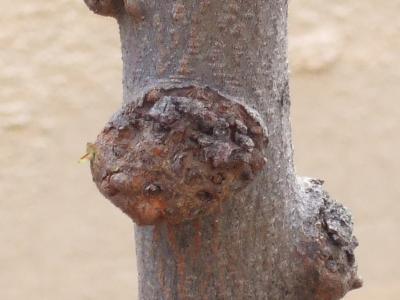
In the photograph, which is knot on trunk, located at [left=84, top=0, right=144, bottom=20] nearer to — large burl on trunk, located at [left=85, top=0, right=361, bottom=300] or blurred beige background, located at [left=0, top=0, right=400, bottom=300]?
large burl on trunk, located at [left=85, top=0, right=361, bottom=300]

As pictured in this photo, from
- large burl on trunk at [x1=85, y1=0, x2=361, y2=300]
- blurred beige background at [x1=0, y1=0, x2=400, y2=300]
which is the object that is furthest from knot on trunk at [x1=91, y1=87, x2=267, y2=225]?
blurred beige background at [x1=0, y1=0, x2=400, y2=300]

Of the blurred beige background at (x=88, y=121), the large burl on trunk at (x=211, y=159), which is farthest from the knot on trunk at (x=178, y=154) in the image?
the blurred beige background at (x=88, y=121)

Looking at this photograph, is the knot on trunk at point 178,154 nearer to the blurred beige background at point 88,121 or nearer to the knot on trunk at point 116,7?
the knot on trunk at point 116,7

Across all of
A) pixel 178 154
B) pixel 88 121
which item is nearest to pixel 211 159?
pixel 178 154

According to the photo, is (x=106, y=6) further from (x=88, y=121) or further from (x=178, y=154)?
(x=88, y=121)

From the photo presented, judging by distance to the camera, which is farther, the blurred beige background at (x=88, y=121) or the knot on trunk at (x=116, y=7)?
the blurred beige background at (x=88, y=121)

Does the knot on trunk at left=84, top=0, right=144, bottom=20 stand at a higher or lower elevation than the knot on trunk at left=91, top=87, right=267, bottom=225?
higher

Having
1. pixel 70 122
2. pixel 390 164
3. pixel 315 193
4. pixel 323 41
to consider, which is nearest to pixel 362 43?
pixel 323 41
